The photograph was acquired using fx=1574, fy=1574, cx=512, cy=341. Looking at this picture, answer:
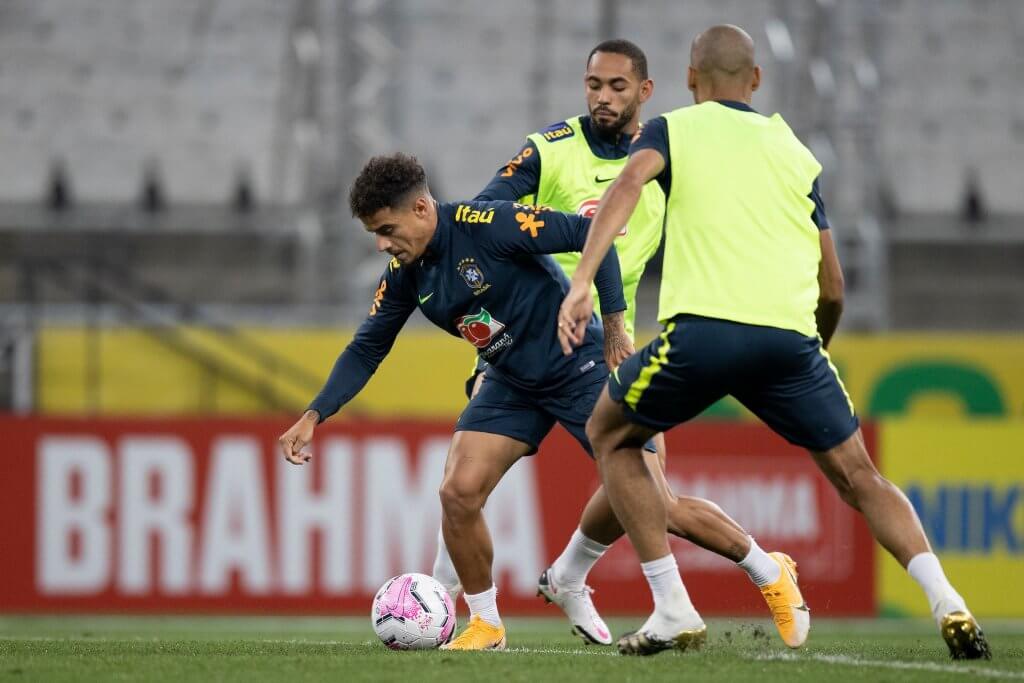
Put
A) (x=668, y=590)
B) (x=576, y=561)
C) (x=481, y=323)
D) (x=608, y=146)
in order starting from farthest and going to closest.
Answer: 1. (x=608, y=146)
2. (x=576, y=561)
3. (x=481, y=323)
4. (x=668, y=590)

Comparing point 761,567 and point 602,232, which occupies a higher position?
point 602,232

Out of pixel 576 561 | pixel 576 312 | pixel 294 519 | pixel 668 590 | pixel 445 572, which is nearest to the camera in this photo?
pixel 576 312

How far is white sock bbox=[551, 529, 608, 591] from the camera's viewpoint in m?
6.67

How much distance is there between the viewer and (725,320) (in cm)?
506

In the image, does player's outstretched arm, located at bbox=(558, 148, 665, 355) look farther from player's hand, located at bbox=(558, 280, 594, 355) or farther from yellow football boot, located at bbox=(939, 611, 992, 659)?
yellow football boot, located at bbox=(939, 611, 992, 659)

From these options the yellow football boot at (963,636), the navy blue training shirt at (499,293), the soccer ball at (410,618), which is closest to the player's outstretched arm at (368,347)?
the navy blue training shirt at (499,293)

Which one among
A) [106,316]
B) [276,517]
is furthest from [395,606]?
[106,316]

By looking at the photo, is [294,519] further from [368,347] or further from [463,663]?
[463,663]

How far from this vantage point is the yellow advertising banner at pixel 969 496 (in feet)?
38.4

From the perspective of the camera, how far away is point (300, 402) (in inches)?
530

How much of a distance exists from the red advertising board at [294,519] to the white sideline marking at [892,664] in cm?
559

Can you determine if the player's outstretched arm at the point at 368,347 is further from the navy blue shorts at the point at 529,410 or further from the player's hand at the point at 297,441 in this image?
the navy blue shorts at the point at 529,410

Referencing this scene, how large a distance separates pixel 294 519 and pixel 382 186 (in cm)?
584

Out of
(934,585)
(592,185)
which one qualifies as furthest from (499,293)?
(934,585)
